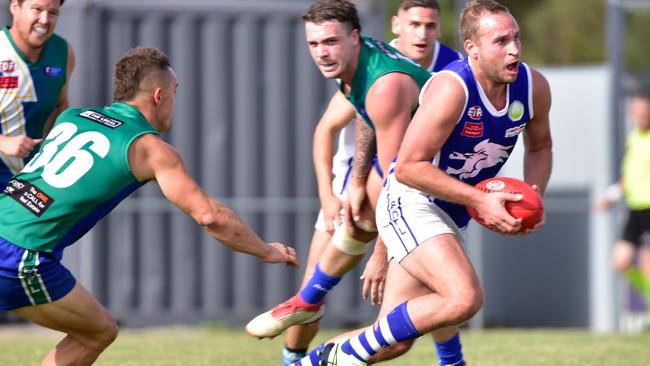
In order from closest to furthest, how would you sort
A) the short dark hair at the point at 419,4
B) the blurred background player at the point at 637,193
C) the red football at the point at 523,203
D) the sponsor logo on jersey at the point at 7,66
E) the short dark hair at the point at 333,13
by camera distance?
the red football at the point at 523,203, the short dark hair at the point at 333,13, the sponsor logo on jersey at the point at 7,66, the short dark hair at the point at 419,4, the blurred background player at the point at 637,193

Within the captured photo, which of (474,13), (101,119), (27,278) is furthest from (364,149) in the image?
(27,278)

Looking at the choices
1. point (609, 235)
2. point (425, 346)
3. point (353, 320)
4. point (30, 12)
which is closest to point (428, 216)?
point (30, 12)

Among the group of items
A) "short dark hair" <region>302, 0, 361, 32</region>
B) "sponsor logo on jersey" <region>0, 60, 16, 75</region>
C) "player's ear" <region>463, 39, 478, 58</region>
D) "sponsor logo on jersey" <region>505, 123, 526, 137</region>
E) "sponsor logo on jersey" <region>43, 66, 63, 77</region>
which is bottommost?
"sponsor logo on jersey" <region>505, 123, 526, 137</region>

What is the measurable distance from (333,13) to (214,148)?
22.8ft

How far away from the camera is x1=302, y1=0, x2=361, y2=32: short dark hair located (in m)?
6.18

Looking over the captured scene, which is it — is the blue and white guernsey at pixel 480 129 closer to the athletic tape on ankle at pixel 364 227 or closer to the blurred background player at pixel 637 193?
the athletic tape on ankle at pixel 364 227

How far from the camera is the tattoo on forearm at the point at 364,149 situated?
254 inches

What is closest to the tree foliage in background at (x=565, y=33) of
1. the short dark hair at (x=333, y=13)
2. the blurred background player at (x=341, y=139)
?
the blurred background player at (x=341, y=139)

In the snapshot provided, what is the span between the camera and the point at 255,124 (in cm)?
1305

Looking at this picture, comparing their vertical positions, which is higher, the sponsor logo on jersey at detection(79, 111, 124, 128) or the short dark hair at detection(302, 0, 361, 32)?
the short dark hair at detection(302, 0, 361, 32)

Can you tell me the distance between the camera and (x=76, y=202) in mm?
5227

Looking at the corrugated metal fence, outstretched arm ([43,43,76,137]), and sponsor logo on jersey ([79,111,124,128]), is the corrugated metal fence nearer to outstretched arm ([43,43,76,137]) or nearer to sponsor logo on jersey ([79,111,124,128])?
outstretched arm ([43,43,76,137])

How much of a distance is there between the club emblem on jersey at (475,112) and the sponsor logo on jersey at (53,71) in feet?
9.16

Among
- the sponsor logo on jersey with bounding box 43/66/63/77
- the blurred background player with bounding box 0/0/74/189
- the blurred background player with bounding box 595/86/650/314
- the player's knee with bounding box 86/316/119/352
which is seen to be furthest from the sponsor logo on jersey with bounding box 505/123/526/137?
the blurred background player with bounding box 595/86/650/314
